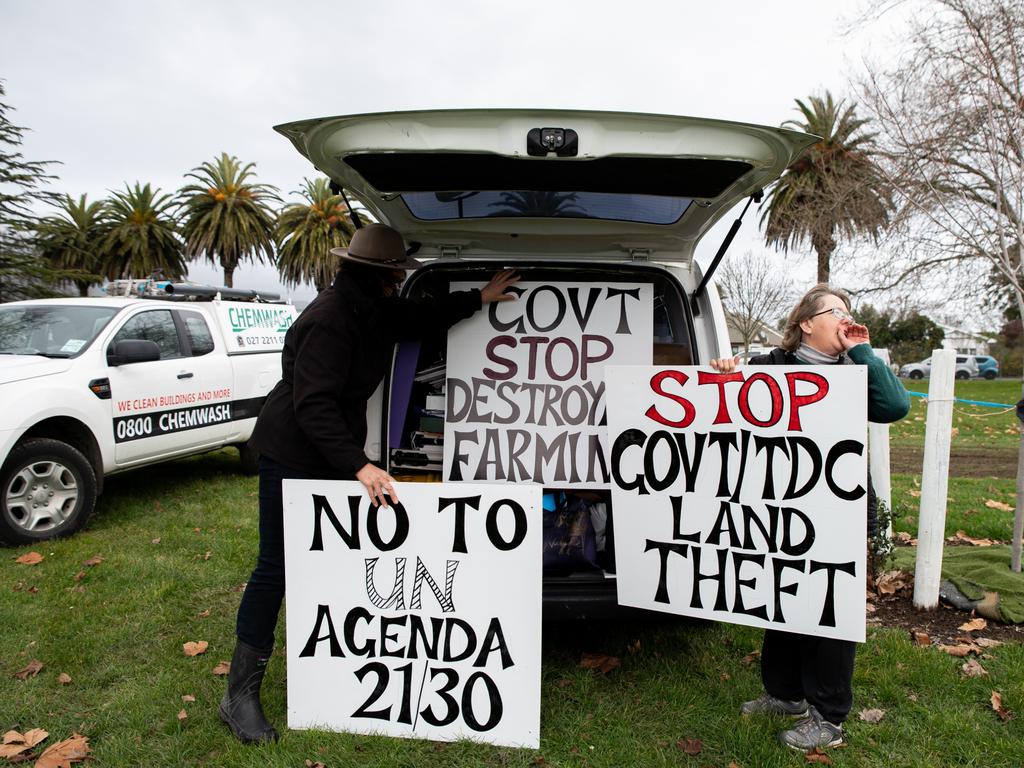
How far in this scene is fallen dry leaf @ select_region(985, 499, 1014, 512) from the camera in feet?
20.1

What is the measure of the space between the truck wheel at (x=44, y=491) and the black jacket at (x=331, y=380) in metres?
3.27

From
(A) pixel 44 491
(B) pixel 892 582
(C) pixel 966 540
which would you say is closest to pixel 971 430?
(C) pixel 966 540

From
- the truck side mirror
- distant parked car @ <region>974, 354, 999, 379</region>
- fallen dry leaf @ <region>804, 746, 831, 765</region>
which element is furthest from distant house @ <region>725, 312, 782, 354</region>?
fallen dry leaf @ <region>804, 746, 831, 765</region>

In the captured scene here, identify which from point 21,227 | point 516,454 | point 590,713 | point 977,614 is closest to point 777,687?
point 590,713

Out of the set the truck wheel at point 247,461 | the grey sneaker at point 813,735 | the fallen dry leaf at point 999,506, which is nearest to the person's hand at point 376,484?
the grey sneaker at point 813,735

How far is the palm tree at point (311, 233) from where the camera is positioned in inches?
1725

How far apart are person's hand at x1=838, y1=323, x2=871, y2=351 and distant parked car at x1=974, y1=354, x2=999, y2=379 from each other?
48504mm

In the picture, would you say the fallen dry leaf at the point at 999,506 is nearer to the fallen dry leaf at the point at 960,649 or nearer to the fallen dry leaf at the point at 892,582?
the fallen dry leaf at the point at 892,582

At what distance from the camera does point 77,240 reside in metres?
22.9

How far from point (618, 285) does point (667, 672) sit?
6.03 ft

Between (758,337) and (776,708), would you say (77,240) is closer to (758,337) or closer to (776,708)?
(776,708)

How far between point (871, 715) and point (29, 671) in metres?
3.75

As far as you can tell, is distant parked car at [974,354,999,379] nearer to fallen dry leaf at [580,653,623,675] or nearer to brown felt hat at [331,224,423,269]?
fallen dry leaf at [580,653,623,675]

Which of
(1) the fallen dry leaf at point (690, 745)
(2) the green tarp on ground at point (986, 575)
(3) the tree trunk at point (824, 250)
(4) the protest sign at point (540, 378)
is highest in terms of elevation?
(3) the tree trunk at point (824, 250)
